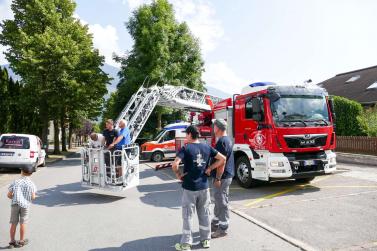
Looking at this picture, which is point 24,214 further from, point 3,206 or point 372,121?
point 372,121

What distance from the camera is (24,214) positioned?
5.51 metres

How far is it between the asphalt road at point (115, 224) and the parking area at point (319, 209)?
54cm

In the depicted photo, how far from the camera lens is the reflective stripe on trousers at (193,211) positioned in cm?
515

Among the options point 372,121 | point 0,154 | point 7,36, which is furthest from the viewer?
point 7,36

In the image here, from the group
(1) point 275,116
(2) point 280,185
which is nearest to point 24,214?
(1) point 275,116

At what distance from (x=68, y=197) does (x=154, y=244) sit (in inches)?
202

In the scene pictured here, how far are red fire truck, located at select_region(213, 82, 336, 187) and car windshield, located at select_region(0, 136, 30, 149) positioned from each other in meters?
10.3

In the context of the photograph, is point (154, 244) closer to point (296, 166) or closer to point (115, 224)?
point (115, 224)

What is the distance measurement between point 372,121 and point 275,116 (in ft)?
44.4

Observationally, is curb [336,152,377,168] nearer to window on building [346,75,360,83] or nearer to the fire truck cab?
the fire truck cab

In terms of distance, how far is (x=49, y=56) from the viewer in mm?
24547

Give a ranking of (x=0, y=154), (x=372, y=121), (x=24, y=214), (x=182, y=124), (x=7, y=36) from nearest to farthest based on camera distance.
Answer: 1. (x=24, y=214)
2. (x=0, y=154)
3. (x=372, y=121)
4. (x=182, y=124)
5. (x=7, y=36)

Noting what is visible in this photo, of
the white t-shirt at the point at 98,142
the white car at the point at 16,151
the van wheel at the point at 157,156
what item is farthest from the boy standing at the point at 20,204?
the van wheel at the point at 157,156

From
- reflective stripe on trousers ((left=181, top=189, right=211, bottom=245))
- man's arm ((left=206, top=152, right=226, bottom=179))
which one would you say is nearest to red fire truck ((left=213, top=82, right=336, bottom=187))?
man's arm ((left=206, top=152, right=226, bottom=179))
